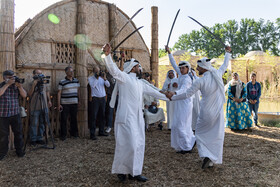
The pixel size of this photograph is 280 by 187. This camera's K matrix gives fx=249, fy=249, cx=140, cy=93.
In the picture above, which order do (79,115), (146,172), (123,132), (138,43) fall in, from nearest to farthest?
(123,132) < (146,172) < (79,115) < (138,43)

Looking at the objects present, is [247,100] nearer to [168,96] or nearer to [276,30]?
[168,96]

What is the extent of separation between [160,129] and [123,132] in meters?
4.47

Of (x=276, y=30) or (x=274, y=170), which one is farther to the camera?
(x=276, y=30)

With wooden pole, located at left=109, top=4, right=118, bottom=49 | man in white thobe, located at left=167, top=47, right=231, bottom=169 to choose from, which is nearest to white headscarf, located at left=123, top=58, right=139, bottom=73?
man in white thobe, located at left=167, top=47, right=231, bottom=169

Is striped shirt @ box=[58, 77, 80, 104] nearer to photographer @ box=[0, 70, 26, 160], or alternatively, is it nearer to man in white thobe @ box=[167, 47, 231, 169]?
photographer @ box=[0, 70, 26, 160]

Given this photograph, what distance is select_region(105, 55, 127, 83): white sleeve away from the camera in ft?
10.6

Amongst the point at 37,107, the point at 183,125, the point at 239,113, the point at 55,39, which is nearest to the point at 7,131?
the point at 37,107

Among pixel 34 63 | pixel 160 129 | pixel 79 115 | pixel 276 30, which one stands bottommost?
pixel 160 129

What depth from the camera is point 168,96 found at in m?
3.97

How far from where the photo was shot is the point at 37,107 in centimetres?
566

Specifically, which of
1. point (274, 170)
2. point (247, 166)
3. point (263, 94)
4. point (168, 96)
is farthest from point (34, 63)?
point (263, 94)

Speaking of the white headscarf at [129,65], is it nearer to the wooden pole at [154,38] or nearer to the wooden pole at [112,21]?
the wooden pole at [112,21]

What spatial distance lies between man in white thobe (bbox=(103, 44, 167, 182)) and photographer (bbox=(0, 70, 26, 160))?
7.35ft

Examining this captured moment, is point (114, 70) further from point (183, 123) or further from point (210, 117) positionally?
point (183, 123)
